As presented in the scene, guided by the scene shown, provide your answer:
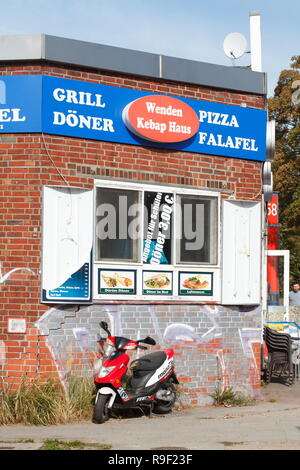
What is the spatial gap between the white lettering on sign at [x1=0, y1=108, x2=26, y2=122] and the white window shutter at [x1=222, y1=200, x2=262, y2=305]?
11.7 feet

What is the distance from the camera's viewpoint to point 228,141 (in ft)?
44.5

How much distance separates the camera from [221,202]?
1345 cm

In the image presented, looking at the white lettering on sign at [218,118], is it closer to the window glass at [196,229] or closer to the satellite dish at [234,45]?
the window glass at [196,229]

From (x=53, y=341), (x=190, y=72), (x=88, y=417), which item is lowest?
(x=88, y=417)

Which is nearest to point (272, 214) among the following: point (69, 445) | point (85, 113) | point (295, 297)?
point (295, 297)

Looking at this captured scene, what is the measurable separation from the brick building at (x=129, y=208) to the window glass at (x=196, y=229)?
2cm

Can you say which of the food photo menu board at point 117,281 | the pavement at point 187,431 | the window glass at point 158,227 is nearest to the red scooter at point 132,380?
the pavement at point 187,431

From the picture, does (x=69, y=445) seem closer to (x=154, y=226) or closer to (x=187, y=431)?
(x=187, y=431)

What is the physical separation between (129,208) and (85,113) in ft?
5.06

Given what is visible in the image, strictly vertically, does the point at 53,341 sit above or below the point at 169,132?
below

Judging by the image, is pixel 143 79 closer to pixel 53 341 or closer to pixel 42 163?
pixel 42 163

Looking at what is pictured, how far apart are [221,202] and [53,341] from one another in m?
3.58

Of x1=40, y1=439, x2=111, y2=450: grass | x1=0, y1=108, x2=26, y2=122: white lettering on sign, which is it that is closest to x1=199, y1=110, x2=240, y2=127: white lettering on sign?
x1=0, y1=108, x2=26, y2=122: white lettering on sign
